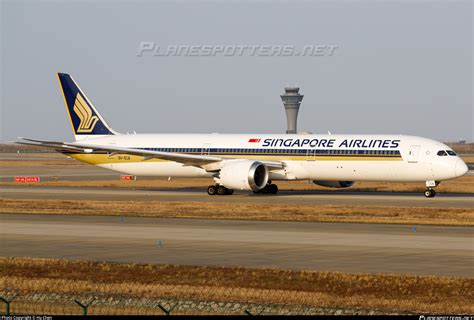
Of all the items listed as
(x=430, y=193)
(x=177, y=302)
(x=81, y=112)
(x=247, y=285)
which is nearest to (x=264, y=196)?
(x=430, y=193)

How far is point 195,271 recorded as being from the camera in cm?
2573

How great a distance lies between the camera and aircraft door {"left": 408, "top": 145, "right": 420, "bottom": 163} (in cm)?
5741

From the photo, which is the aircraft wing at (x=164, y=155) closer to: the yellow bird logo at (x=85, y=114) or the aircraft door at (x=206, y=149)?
the aircraft door at (x=206, y=149)

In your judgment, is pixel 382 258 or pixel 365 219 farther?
pixel 365 219

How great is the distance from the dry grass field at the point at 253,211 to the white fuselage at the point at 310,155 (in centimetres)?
838

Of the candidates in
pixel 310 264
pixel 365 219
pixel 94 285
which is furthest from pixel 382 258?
pixel 365 219

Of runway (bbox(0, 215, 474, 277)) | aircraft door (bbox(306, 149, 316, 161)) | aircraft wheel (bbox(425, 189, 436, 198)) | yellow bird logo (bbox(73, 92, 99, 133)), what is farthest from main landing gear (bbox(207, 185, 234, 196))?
runway (bbox(0, 215, 474, 277))

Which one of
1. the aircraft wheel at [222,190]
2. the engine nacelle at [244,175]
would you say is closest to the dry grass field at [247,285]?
the engine nacelle at [244,175]

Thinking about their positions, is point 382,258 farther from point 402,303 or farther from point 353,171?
point 353,171

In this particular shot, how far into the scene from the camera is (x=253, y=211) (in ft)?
157

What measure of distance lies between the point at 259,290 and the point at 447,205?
101 feet

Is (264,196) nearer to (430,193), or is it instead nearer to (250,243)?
(430,193)

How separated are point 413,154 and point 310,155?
6.70 metres

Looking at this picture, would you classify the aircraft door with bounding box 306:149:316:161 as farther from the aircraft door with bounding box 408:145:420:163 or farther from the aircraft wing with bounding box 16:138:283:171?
the aircraft door with bounding box 408:145:420:163
